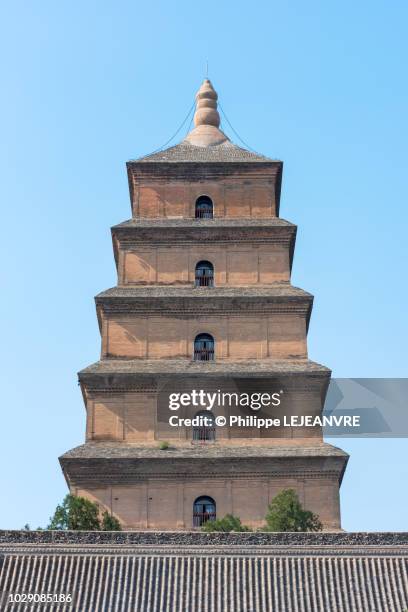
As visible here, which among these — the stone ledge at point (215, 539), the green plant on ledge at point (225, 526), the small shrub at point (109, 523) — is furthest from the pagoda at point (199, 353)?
the stone ledge at point (215, 539)

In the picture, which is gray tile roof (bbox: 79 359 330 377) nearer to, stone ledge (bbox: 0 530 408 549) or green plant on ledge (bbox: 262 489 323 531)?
green plant on ledge (bbox: 262 489 323 531)

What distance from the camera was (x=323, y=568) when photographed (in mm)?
26141

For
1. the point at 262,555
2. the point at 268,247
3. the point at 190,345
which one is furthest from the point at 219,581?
the point at 268,247

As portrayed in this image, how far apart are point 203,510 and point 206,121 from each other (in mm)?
16516

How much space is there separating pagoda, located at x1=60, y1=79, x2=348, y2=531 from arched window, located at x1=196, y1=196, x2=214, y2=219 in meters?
0.05

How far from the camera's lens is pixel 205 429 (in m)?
36.9

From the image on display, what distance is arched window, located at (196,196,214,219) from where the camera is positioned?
136ft

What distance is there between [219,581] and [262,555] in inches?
46.0

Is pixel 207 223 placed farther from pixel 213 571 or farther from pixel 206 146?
pixel 213 571

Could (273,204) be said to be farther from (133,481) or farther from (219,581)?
(219,581)

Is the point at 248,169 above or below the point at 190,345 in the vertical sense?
above

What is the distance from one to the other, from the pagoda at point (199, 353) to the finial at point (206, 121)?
23.2 inches

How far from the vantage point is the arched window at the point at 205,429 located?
36812 millimetres

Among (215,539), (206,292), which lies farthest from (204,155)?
(215,539)
